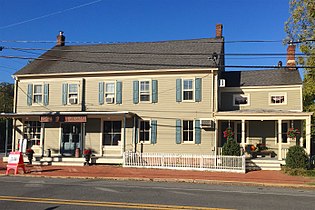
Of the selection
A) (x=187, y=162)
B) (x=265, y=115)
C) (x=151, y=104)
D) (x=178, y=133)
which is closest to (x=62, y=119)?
(x=151, y=104)

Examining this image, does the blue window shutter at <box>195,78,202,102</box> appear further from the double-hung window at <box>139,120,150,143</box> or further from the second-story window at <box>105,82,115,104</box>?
the second-story window at <box>105,82,115,104</box>

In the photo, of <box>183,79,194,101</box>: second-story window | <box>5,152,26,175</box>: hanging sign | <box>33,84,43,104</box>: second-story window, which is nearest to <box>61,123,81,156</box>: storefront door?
<box>33,84,43,104</box>: second-story window

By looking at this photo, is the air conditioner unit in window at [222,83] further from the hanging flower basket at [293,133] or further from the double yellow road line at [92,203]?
the double yellow road line at [92,203]

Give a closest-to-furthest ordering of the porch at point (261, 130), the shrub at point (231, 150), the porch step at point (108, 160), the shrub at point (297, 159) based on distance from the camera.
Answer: the shrub at point (297, 159), the shrub at point (231, 150), the porch at point (261, 130), the porch step at point (108, 160)

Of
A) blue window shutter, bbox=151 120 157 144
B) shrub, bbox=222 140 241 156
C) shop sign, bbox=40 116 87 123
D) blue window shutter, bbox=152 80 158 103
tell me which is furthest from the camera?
blue window shutter, bbox=152 80 158 103

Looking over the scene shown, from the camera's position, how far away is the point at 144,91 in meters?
22.1

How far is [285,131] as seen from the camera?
21984mm

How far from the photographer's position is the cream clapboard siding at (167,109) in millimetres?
20906

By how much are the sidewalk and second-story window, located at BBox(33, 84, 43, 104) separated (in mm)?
6399

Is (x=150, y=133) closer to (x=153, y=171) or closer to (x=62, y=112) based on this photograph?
(x=153, y=171)

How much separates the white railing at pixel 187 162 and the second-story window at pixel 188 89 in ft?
14.1

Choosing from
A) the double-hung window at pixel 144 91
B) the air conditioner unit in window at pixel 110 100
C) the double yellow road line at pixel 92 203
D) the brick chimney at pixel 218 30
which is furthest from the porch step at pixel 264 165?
the double yellow road line at pixel 92 203

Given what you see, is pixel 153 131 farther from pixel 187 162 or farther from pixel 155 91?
pixel 187 162

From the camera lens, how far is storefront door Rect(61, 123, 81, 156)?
23.1 metres
